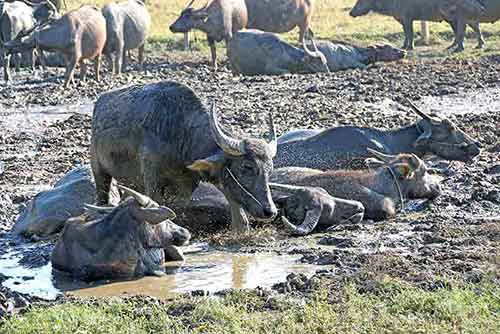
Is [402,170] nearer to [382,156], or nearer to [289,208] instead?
[382,156]

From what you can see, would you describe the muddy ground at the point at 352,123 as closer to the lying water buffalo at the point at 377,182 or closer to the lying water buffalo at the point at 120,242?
the lying water buffalo at the point at 377,182

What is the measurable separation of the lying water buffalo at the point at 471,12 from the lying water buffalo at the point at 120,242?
771 inches

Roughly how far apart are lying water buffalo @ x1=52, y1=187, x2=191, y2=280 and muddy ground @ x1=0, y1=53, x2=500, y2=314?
636 millimetres

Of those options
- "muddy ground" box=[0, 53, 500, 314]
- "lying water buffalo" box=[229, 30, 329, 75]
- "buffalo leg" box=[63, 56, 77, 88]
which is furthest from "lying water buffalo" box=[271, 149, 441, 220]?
"lying water buffalo" box=[229, 30, 329, 75]

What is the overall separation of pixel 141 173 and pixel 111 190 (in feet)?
2.87

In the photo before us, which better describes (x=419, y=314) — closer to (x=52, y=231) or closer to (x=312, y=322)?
(x=312, y=322)

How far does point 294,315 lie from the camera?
7.40 m

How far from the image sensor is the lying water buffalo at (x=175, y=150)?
9.56m

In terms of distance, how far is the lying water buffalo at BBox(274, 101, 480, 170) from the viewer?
40.4ft

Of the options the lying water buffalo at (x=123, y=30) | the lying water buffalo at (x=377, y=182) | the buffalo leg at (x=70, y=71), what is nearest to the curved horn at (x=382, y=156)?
the lying water buffalo at (x=377, y=182)

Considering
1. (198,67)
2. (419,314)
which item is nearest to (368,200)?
(419,314)

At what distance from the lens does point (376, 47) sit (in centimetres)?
2516

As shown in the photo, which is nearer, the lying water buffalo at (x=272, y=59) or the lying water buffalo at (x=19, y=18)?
the lying water buffalo at (x=272, y=59)

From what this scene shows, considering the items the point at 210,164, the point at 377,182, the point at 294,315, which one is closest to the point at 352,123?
the point at 377,182
